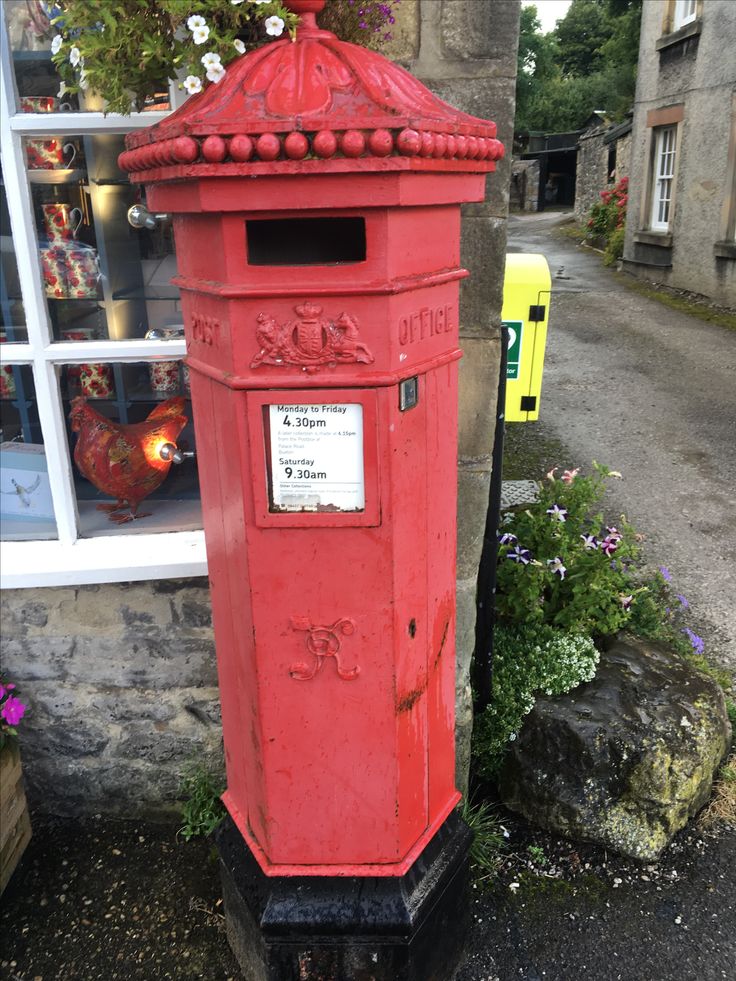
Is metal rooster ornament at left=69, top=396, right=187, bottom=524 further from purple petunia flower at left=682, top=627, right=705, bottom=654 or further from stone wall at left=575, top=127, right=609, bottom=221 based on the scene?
stone wall at left=575, top=127, right=609, bottom=221

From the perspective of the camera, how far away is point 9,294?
256 centimetres

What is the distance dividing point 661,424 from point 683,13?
9.34 metres

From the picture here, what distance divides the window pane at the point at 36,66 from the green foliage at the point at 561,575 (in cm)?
209

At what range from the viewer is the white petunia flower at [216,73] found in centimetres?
166

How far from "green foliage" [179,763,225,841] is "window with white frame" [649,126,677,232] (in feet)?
43.2

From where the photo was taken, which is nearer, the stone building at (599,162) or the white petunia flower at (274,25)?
the white petunia flower at (274,25)

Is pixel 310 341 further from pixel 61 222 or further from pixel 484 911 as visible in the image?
pixel 484 911

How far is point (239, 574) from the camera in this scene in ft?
6.11

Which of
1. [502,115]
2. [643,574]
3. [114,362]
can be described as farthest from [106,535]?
[643,574]

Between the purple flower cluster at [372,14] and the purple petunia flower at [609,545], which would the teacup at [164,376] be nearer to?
the purple flower cluster at [372,14]

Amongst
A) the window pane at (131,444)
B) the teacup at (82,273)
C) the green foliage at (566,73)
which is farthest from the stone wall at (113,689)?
the green foliage at (566,73)

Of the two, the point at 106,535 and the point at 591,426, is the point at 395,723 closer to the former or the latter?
the point at 106,535

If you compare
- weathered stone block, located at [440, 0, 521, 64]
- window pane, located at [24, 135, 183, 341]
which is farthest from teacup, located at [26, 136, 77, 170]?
weathered stone block, located at [440, 0, 521, 64]

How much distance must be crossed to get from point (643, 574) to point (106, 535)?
2928 mm
